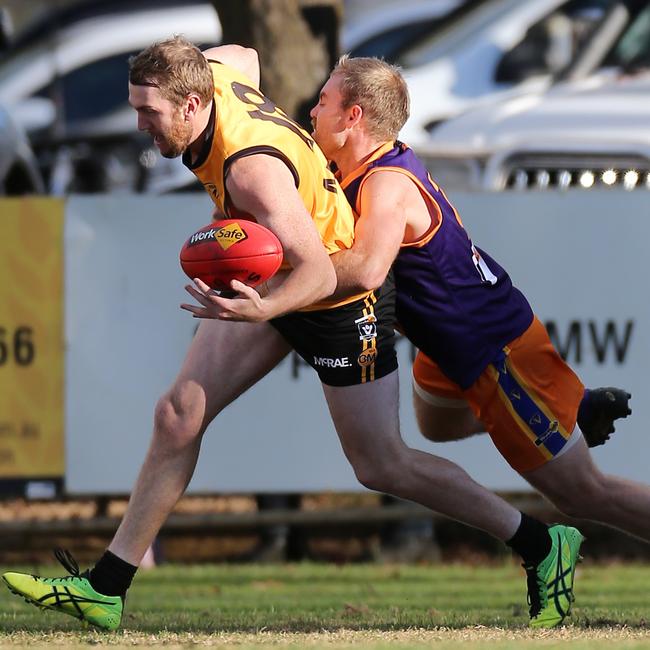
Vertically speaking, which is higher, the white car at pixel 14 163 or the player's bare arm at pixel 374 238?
the player's bare arm at pixel 374 238

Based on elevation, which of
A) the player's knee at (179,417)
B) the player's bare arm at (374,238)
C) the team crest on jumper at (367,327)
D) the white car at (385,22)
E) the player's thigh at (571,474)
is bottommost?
the white car at (385,22)

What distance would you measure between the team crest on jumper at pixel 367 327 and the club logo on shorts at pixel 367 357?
0.04 metres

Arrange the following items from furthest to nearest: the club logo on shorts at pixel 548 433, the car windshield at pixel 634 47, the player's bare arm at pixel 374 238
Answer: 1. the car windshield at pixel 634 47
2. the club logo on shorts at pixel 548 433
3. the player's bare arm at pixel 374 238

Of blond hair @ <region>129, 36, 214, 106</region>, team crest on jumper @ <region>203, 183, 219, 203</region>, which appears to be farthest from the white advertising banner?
blond hair @ <region>129, 36, 214, 106</region>

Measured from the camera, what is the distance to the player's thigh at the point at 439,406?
5.83 meters

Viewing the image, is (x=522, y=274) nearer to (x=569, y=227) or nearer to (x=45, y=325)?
(x=569, y=227)

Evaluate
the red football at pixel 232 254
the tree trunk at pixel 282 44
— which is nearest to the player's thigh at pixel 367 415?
the red football at pixel 232 254

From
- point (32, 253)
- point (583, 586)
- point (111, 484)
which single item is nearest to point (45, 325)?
point (32, 253)

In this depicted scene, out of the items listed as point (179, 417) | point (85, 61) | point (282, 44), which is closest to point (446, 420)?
point (179, 417)

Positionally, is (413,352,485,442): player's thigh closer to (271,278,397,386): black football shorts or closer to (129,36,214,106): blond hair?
(271,278,397,386): black football shorts

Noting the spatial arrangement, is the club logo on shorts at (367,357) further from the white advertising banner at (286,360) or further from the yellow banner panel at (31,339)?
the yellow banner panel at (31,339)

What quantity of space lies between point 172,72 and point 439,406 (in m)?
1.60

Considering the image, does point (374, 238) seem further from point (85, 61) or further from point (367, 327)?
point (85, 61)

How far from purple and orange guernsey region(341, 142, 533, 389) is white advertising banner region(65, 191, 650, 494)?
2.81m
